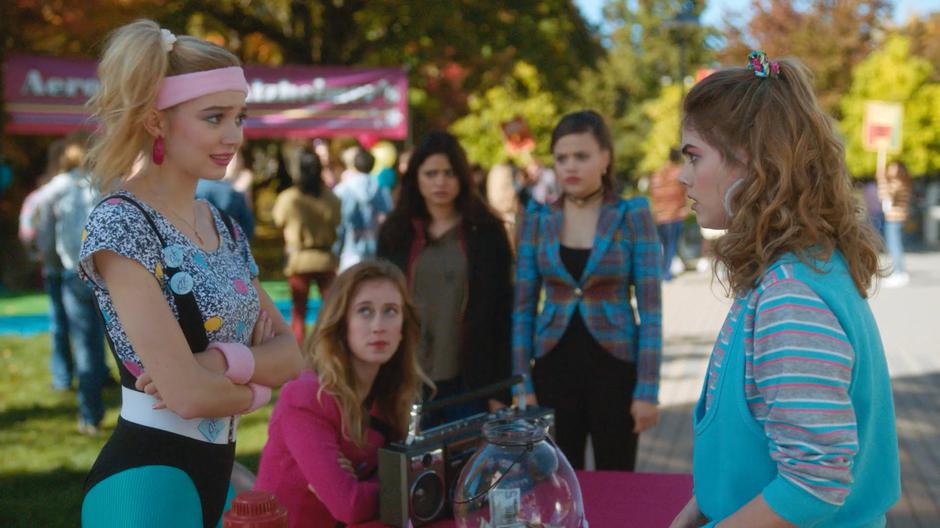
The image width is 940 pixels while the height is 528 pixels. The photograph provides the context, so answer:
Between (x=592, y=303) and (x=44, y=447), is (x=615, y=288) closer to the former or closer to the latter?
(x=592, y=303)

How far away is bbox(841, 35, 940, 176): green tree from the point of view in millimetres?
24922

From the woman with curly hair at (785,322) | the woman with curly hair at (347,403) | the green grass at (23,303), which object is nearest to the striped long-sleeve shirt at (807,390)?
the woman with curly hair at (785,322)

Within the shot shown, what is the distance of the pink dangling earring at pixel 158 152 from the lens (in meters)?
1.97

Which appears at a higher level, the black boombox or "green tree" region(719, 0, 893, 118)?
"green tree" region(719, 0, 893, 118)

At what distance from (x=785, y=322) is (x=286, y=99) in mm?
10635

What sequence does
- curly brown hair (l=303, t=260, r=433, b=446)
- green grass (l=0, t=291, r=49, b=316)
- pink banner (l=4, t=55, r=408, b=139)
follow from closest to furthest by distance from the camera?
curly brown hair (l=303, t=260, r=433, b=446) → pink banner (l=4, t=55, r=408, b=139) → green grass (l=0, t=291, r=49, b=316)

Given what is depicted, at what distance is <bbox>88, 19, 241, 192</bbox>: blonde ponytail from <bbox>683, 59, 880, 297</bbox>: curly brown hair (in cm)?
102

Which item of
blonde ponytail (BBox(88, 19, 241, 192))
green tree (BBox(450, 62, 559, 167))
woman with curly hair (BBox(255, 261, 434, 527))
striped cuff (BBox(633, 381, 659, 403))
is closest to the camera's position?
blonde ponytail (BBox(88, 19, 241, 192))

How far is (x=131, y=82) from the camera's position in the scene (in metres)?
1.88

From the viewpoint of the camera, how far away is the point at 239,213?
258 inches

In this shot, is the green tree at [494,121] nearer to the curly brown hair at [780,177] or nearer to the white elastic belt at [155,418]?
the white elastic belt at [155,418]

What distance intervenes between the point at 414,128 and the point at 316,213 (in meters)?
16.0

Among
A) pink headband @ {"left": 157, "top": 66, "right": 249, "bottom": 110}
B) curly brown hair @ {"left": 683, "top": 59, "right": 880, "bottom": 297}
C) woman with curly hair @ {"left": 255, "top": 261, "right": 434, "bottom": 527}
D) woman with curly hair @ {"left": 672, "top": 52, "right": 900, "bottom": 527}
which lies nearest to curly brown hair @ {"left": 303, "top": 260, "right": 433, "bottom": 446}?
woman with curly hair @ {"left": 255, "top": 261, "right": 434, "bottom": 527}

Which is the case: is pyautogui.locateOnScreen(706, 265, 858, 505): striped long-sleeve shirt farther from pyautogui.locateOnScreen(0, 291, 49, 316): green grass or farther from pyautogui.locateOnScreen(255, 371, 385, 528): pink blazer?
pyautogui.locateOnScreen(0, 291, 49, 316): green grass
